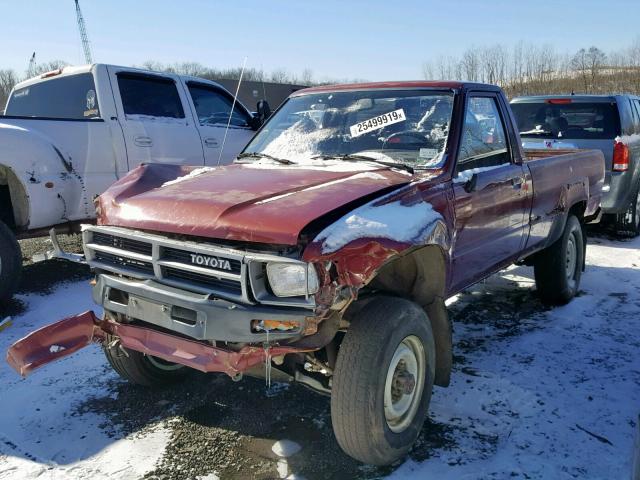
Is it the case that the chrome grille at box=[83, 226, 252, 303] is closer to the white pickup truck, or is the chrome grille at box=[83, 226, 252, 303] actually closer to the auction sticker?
the auction sticker

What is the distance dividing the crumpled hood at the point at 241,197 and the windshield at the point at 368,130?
0.85ft

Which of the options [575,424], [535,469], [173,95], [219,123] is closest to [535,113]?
[219,123]

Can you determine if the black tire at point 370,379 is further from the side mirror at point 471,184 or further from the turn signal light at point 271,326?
the side mirror at point 471,184

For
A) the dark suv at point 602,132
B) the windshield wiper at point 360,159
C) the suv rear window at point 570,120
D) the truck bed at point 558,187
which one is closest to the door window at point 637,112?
the dark suv at point 602,132

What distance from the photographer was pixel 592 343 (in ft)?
14.6

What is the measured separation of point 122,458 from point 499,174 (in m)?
3.01

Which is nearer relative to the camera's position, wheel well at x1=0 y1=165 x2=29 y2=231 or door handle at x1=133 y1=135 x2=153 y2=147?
wheel well at x1=0 y1=165 x2=29 y2=231

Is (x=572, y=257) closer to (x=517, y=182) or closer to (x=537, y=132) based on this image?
(x=517, y=182)

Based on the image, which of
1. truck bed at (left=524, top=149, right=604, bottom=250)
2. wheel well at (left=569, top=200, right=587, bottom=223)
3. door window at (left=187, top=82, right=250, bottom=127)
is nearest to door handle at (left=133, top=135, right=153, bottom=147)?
door window at (left=187, top=82, right=250, bottom=127)

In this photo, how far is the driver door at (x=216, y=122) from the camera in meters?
6.96

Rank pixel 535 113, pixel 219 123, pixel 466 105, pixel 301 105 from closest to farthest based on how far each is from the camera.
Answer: pixel 466 105
pixel 301 105
pixel 219 123
pixel 535 113

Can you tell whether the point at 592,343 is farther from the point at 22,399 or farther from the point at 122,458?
the point at 22,399

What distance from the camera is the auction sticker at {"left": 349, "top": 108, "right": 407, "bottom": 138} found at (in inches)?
150

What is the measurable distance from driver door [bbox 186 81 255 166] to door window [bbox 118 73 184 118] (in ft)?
0.81
